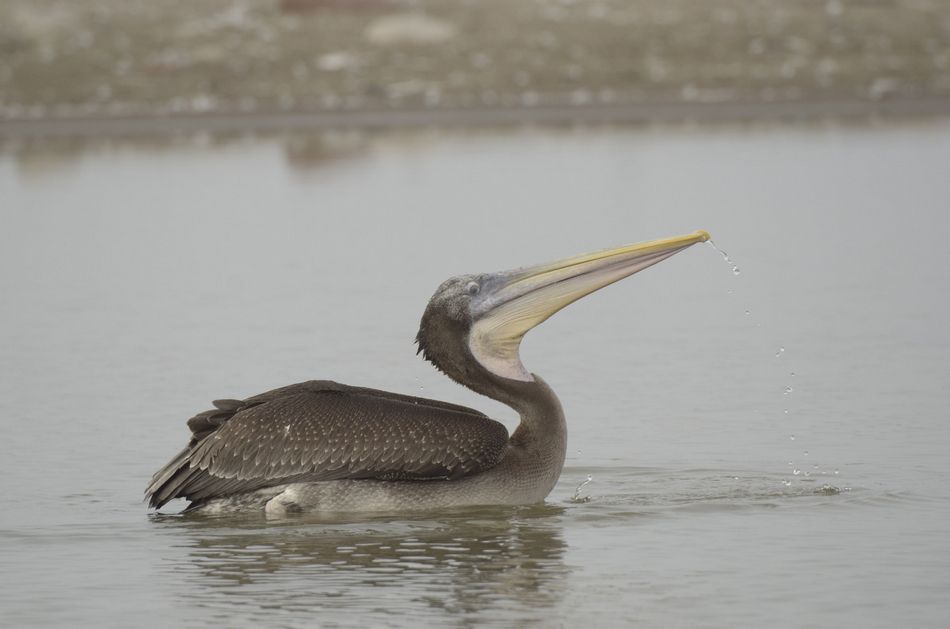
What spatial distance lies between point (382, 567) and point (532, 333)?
477 centimetres

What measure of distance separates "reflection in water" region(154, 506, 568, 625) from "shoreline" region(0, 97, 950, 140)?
21414 mm

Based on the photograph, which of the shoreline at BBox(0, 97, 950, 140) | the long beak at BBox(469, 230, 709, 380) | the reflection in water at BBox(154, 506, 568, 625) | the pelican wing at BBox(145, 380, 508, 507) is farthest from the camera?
the shoreline at BBox(0, 97, 950, 140)

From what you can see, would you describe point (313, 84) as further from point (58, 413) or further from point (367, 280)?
point (58, 413)

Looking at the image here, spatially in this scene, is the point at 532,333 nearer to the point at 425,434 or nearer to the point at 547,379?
the point at 547,379

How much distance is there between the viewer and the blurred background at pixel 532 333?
21.1 ft

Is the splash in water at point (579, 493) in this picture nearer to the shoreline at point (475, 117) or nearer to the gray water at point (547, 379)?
the gray water at point (547, 379)

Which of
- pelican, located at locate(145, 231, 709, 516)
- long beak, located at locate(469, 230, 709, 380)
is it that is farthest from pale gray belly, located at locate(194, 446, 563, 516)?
long beak, located at locate(469, 230, 709, 380)

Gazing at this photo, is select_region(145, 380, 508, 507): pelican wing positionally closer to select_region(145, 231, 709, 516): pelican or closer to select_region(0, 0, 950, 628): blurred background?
select_region(145, 231, 709, 516): pelican

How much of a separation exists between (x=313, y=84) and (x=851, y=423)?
74.9ft

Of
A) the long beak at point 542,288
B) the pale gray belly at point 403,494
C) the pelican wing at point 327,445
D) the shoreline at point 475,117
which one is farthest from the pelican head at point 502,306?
the shoreline at point 475,117

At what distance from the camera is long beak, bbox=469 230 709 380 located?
7.30 meters

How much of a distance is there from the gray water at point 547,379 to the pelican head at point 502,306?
0.57 meters

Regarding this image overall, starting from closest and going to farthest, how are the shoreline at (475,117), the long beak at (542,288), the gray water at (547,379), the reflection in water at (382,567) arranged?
the reflection in water at (382,567)
the gray water at (547,379)
the long beak at (542,288)
the shoreline at (475,117)

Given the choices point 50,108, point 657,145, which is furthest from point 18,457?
point 50,108
